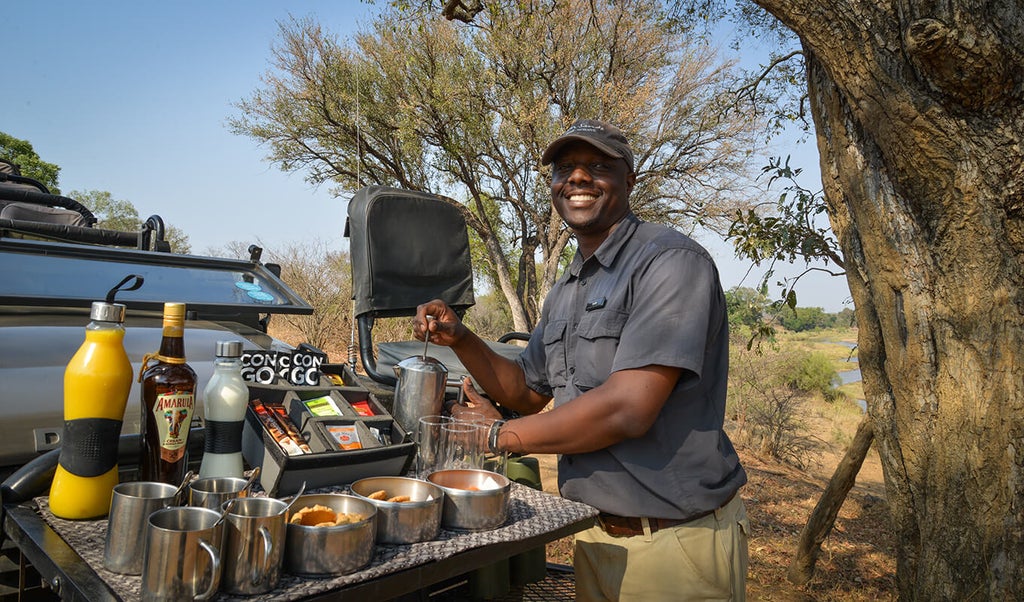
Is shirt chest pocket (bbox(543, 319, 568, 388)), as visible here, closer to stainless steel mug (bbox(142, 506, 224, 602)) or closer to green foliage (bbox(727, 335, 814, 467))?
stainless steel mug (bbox(142, 506, 224, 602))

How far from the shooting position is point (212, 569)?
1134mm

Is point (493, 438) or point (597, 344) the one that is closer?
point (493, 438)

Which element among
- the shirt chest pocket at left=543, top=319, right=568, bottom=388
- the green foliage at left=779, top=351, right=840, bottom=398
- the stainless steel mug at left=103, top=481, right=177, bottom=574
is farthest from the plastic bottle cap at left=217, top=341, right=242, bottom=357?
the green foliage at left=779, top=351, right=840, bottom=398

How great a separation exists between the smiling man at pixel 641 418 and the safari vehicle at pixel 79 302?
4.50 feet

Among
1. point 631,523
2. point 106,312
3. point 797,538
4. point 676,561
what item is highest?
point 106,312

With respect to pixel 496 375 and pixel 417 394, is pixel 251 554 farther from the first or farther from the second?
pixel 496 375

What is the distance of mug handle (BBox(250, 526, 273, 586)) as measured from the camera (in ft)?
3.91

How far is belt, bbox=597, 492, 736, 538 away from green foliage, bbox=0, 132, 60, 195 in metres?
33.4

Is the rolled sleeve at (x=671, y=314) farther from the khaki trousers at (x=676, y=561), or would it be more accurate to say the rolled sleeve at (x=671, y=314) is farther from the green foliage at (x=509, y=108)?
the green foliage at (x=509, y=108)

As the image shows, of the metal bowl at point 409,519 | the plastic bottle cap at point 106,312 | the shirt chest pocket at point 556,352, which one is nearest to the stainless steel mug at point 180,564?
the metal bowl at point 409,519

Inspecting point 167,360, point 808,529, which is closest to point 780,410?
point 808,529

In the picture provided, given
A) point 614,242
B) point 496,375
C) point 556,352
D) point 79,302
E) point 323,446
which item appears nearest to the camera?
point 323,446

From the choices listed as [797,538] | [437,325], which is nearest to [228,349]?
[437,325]

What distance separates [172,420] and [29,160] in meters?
36.3
